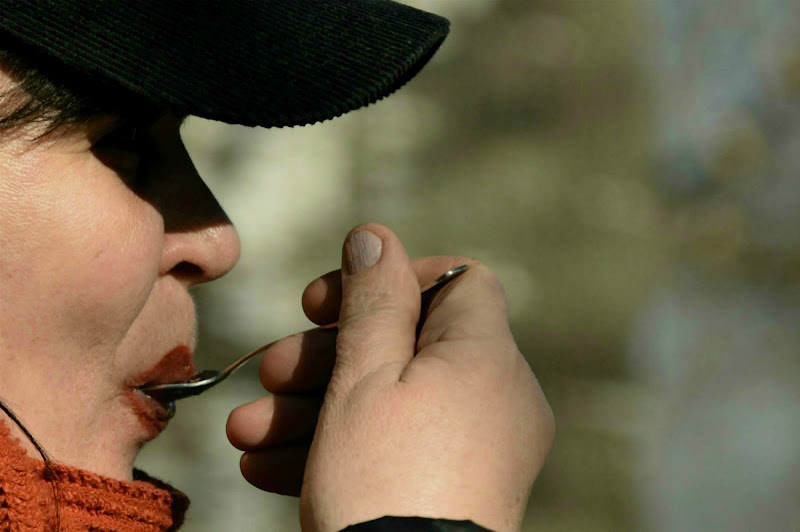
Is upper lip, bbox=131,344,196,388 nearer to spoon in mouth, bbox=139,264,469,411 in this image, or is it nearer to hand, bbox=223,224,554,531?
spoon in mouth, bbox=139,264,469,411

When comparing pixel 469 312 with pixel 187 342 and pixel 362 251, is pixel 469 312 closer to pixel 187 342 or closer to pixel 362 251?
pixel 362 251

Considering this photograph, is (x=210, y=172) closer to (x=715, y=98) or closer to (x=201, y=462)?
(x=201, y=462)

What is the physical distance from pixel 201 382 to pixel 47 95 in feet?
1.14

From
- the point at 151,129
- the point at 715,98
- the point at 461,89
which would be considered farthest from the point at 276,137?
the point at 151,129

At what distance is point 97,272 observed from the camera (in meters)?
0.76

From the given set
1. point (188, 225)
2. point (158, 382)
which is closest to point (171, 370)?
point (158, 382)

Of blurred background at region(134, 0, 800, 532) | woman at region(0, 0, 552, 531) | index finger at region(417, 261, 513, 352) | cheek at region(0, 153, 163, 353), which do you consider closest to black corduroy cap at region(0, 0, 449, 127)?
woman at region(0, 0, 552, 531)

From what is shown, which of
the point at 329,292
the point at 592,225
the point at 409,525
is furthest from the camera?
the point at 592,225

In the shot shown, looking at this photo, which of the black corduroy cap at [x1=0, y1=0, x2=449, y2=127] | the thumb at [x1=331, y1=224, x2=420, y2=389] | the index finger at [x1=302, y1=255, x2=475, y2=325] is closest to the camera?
the black corduroy cap at [x1=0, y1=0, x2=449, y2=127]

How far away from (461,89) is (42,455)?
1.43 m

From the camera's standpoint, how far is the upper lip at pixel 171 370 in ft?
2.87

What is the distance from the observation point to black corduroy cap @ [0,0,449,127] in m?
0.67

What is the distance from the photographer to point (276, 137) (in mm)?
1958

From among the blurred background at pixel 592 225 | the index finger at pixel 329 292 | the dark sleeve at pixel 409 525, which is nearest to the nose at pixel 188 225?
the index finger at pixel 329 292
